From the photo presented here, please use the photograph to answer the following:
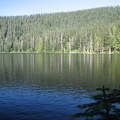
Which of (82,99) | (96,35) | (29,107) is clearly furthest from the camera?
(96,35)

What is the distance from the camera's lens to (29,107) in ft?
99.1

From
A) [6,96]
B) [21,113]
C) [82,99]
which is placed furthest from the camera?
[6,96]

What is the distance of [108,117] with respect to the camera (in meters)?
11.9

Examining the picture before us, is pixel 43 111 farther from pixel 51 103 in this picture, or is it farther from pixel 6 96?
pixel 6 96

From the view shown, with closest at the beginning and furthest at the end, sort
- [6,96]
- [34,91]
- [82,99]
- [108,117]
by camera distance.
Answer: [108,117] < [82,99] < [6,96] < [34,91]

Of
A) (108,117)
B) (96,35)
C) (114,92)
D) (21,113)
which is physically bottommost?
(21,113)

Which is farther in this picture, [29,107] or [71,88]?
[71,88]

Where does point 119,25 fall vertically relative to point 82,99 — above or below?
above

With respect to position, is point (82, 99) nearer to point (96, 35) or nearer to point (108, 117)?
point (108, 117)

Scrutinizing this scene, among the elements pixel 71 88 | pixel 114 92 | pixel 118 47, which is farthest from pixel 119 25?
pixel 114 92

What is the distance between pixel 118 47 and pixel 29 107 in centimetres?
15548

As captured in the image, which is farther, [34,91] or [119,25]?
[119,25]

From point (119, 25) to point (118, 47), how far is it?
1923 cm

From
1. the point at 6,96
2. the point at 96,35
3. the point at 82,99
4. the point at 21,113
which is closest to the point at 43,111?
the point at 21,113
